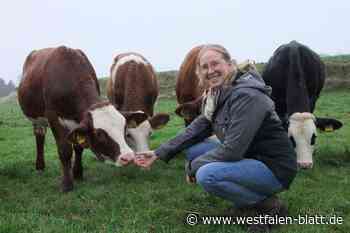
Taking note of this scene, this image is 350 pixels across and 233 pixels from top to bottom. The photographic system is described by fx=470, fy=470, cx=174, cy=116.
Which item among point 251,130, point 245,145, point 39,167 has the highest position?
point 251,130

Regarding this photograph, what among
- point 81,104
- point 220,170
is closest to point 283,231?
point 220,170

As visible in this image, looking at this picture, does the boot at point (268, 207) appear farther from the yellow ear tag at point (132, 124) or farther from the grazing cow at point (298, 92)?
Answer: the yellow ear tag at point (132, 124)

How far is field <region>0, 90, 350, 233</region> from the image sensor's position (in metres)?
4.42

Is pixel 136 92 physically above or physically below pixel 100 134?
above

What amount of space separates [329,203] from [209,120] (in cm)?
170

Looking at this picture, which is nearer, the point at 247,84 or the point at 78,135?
the point at 247,84

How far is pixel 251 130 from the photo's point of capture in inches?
156

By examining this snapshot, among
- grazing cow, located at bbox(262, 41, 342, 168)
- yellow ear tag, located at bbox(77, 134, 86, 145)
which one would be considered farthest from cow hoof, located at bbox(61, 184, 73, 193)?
grazing cow, located at bbox(262, 41, 342, 168)

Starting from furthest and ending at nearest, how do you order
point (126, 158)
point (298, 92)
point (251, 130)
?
point (298, 92) → point (126, 158) → point (251, 130)

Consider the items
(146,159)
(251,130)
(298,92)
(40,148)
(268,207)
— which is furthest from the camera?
Answer: (40,148)

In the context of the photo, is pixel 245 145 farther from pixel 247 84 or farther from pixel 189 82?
pixel 189 82

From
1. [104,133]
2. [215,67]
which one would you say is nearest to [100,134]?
[104,133]

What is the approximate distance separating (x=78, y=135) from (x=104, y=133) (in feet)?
1.05

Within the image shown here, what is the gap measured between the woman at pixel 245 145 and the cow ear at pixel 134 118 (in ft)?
6.11
